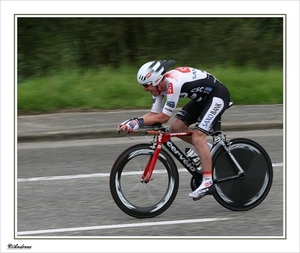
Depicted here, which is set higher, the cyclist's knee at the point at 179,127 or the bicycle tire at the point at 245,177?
the cyclist's knee at the point at 179,127

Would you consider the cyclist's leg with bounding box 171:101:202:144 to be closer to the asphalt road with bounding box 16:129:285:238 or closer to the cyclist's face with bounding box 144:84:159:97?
the cyclist's face with bounding box 144:84:159:97

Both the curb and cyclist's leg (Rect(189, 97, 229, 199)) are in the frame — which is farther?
the curb

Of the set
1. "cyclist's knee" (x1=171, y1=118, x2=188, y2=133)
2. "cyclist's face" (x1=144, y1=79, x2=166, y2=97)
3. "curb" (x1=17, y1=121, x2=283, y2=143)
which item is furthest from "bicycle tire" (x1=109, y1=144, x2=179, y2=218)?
"curb" (x1=17, y1=121, x2=283, y2=143)

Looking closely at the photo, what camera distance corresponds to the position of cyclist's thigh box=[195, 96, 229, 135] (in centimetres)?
696

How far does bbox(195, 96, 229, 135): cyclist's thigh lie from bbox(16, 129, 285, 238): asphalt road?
3.31 ft

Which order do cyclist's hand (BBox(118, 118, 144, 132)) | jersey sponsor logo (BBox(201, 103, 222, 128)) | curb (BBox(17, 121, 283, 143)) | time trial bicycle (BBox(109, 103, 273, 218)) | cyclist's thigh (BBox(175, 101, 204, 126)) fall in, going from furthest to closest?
curb (BBox(17, 121, 283, 143)), cyclist's thigh (BBox(175, 101, 204, 126)), jersey sponsor logo (BBox(201, 103, 222, 128)), time trial bicycle (BBox(109, 103, 273, 218)), cyclist's hand (BBox(118, 118, 144, 132))

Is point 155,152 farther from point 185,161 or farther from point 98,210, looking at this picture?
point 98,210

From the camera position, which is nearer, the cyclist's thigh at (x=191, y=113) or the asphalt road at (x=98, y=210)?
the asphalt road at (x=98, y=210)

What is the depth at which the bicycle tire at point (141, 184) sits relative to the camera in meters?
6.78

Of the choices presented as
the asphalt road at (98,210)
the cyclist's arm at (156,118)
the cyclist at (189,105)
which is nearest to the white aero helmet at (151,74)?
the cyclist at (189,105)

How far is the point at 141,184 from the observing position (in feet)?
Answer: 23.0

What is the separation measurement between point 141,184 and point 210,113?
1.09 metres

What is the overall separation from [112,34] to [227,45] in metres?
3.16

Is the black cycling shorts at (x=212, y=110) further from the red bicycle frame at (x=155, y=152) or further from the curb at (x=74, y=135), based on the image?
the curb at (x=74, y=135)
